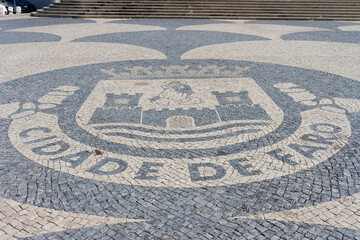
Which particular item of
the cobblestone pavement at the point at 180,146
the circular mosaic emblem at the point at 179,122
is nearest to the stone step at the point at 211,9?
the cobblestone pavement at the point at 180,146

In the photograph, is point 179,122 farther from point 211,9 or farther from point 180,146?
point 211,9

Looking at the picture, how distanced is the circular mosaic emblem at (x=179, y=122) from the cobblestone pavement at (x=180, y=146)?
25 mm

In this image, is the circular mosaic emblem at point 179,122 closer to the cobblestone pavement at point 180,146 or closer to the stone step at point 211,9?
the cobblestone pavement at point 180,146

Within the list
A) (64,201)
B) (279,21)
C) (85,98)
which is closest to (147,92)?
(85,98)

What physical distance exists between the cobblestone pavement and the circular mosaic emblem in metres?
0.03

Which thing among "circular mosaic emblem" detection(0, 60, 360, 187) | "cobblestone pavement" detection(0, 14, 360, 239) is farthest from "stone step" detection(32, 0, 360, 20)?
"circular mosaic emblem" detection(0, 60, 360, 187)

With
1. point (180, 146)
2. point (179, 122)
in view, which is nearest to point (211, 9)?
point (179, 122)

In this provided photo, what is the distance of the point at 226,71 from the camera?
8148 millimetres

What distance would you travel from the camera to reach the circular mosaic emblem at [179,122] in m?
4.26

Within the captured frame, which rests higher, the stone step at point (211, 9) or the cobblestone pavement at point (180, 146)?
the stone step at point (211, 9)

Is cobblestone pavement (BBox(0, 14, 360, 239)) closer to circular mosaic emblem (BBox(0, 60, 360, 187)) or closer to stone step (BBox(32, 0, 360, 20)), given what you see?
circular mosaic emblem (BBox(0, 60, 360, 187))

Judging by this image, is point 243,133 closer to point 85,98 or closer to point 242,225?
point 242,225

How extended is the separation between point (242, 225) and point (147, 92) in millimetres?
3950

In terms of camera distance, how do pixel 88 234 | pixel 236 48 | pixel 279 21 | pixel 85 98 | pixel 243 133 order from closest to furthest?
pixel 88 234
pixel 243 133
pixel 85 98
pixel 236 48
pixel 279 21
